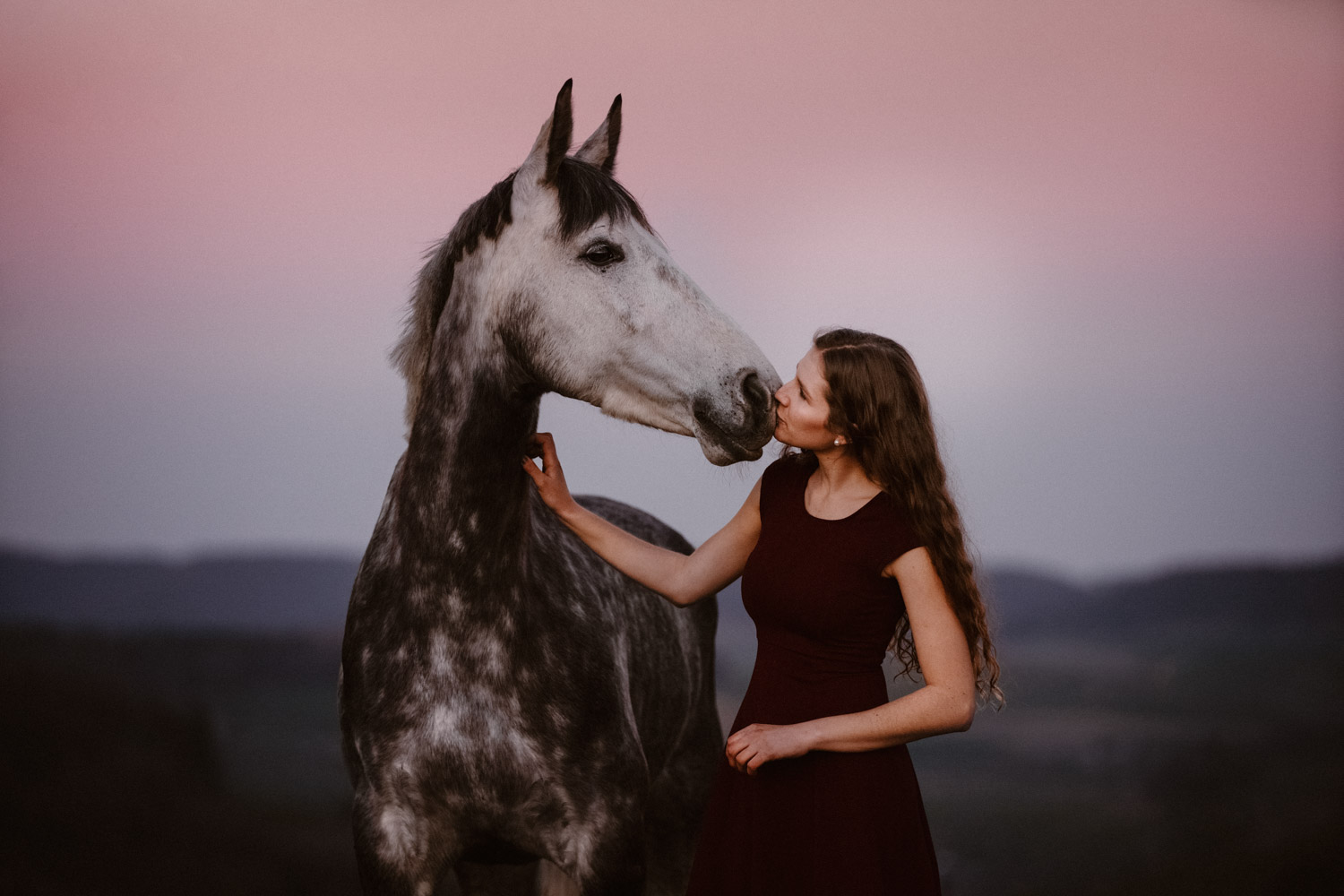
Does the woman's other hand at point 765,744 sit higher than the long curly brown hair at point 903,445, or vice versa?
the long curly brown hair at point 903,445

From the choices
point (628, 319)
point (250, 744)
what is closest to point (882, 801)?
point (628, 319)

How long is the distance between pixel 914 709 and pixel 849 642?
165 mm

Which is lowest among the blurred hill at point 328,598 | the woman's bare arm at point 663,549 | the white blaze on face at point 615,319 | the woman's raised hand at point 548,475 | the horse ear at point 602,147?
the blurred hill at point 328,598

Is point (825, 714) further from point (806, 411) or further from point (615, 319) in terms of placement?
point (615, 319)

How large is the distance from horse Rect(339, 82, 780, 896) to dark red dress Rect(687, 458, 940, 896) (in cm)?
23

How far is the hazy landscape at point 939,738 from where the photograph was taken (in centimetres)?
363

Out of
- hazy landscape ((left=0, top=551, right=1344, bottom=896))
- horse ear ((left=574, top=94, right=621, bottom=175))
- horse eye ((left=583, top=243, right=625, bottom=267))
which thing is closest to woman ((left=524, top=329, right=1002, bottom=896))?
horse eye ((left=583, top=243, right=625, bottom=267))

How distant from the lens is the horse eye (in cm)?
188

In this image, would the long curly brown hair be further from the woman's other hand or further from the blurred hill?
the blurred hill

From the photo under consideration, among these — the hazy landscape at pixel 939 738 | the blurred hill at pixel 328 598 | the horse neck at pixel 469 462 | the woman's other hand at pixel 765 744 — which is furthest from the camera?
the blurred hill at pixel 328 598

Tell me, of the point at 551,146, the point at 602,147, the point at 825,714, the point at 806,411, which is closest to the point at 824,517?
the point at 806,411

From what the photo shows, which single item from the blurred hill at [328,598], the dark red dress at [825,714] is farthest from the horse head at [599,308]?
the blurred hill at [328,598]

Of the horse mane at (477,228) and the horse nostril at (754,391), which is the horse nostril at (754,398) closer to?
the horse nostril at (754,391)

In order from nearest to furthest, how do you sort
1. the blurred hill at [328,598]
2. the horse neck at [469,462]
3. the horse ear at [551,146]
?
the horse ear at [551,146] < the horse neck at [469,462] < the blurred hill at [328,598]
